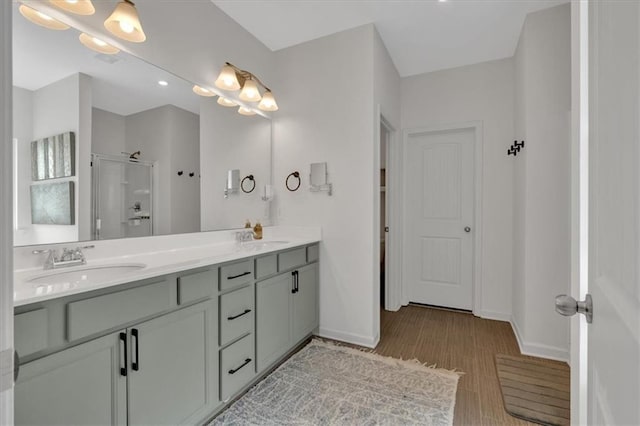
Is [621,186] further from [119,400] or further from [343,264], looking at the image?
[343,264]

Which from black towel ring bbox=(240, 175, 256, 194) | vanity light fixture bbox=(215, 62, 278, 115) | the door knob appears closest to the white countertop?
black towel ring bbox=(240, 175, 256, 194)

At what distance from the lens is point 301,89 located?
2811 mm

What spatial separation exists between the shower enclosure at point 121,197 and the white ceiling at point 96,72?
1.01 ft

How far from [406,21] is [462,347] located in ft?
9.02

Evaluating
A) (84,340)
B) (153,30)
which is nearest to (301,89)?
(153,30)

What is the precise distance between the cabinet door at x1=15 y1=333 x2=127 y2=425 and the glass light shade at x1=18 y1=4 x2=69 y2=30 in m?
1.44

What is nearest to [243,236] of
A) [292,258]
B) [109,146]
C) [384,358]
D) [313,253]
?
[292,258]

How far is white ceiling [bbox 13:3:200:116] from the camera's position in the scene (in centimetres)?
134

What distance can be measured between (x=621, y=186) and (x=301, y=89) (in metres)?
2.66

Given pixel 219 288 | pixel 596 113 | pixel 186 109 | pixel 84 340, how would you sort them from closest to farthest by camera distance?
pixel 596 113 < pixel 84 340 < pixel 219 288 < pixel 186 109

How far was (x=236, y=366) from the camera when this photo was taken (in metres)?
1.74

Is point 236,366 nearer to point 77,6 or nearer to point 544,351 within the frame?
point 77,6

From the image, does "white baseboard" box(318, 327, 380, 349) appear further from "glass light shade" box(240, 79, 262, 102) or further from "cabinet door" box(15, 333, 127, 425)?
"glass light shade" box(240, 79, 262, 102)

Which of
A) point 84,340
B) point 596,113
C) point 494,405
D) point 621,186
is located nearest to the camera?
point 621,186
